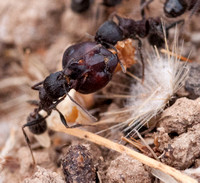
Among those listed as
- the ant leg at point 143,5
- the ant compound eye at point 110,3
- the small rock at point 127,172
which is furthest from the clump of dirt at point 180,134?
the ant compound eye at point 110,3

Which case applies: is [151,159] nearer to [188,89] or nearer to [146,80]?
[188,89]

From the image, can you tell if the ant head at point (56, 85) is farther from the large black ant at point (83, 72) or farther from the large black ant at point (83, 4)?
the large black ant at point (83, 4)

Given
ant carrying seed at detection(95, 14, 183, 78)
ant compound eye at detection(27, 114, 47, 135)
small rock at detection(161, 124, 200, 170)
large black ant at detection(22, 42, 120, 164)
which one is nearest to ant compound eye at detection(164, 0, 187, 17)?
ant carrying seed at detection(95, 14, 183, 78)

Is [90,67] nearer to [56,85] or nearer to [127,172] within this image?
[56,85]

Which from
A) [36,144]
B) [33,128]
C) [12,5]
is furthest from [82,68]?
[12,5]

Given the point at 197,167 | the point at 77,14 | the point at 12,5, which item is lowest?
the point at 197,167

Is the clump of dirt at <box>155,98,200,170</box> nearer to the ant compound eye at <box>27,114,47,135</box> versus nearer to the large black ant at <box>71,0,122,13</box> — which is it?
the ant compound eye at <box>27,114,47,135</box>
